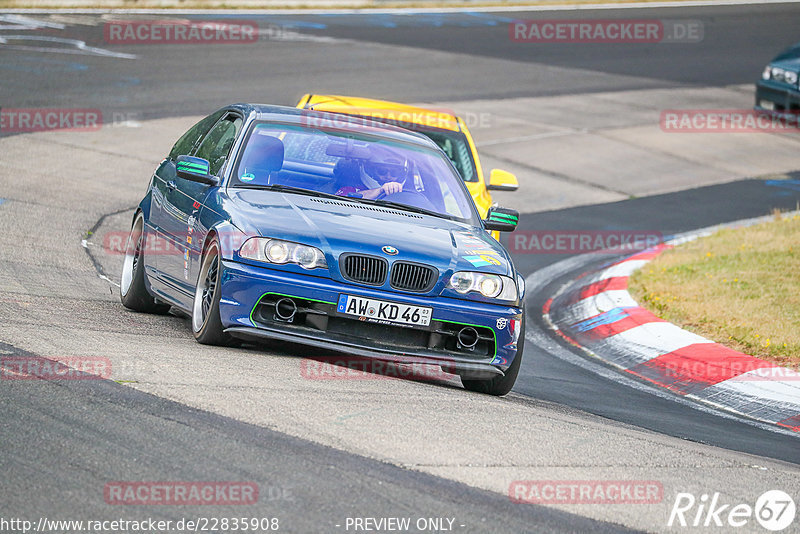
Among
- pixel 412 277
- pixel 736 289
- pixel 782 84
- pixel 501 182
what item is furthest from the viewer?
pixel 782 84

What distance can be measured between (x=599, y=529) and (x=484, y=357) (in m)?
2.47

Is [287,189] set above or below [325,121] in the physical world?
below

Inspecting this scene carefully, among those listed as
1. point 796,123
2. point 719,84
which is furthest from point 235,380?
point 719,84

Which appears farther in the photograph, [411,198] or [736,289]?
[736,289]

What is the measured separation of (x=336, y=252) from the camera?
22.2 feet

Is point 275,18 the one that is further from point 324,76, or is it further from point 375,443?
point 375,443

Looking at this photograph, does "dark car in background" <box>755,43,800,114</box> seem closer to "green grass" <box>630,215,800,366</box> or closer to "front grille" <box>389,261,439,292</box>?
"green grass" <box>630,215,800,366</box>

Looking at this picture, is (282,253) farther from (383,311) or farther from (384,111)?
(384,111)

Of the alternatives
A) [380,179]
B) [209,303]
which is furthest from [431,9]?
[209,303]

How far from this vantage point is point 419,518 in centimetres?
445

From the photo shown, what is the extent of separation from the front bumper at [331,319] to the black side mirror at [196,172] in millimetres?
1031

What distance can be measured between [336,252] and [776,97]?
16.7 meters

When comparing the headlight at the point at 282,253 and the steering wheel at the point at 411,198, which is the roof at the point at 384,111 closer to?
the steering wheel at the point at 411,198

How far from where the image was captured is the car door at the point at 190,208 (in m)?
7.52
